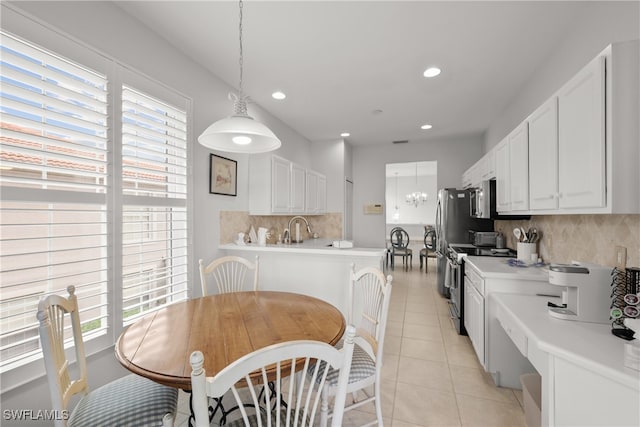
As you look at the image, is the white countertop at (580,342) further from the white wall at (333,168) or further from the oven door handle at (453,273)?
the white wall at (333,168)

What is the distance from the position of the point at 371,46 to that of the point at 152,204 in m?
2.31

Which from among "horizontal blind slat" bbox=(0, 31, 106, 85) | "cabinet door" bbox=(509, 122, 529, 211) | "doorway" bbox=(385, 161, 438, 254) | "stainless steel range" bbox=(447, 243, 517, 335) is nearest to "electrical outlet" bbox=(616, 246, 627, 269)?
"cabinet door" bbox=(509, 122, 529, 211)

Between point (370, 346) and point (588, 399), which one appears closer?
point (588, 399)

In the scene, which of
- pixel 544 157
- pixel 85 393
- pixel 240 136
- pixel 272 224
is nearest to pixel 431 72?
pixel 544 157

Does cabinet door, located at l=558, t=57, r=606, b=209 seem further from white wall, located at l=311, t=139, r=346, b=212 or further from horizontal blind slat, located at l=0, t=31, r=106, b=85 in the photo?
white wall, located at l=311, t=139, r=346, b=212

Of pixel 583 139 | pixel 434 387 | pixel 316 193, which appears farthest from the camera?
pixel 316 193

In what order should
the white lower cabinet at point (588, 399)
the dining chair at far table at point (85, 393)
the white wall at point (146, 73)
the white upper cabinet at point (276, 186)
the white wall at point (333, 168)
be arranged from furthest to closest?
the white wall at point (333, 168) < the white upper cabinet at point (276, 186) < the white wall at point (146, 73) < the dining chair at far table at point (85, 393) < the white lower cabinet at point (588, 399)

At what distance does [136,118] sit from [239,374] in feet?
6.90

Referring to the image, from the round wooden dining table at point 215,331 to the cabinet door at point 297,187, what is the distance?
86.1 inches

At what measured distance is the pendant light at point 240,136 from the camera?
1.63 metres

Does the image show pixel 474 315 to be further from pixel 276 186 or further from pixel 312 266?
pixel 276 186

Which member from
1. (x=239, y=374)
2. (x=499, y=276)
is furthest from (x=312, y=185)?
(x=239, y=374)

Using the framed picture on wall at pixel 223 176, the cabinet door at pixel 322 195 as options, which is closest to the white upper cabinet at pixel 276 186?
the framed picture on wall at pixel 223 176

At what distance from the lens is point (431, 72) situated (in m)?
2.85
